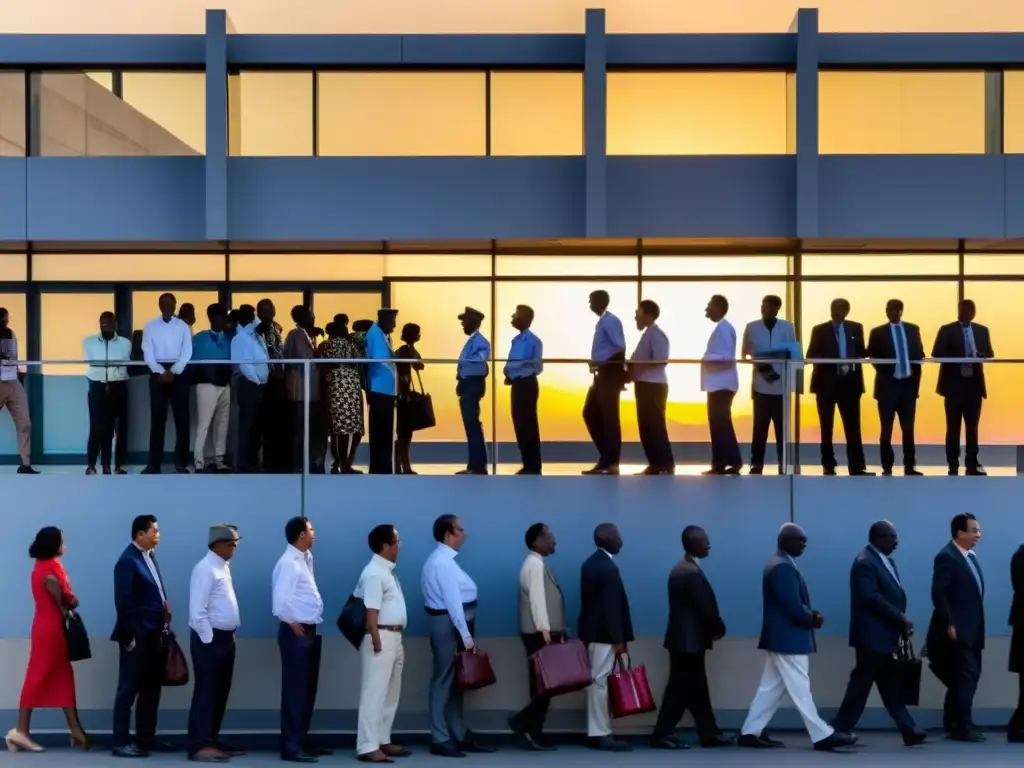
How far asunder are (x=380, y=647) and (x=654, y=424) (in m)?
3.67

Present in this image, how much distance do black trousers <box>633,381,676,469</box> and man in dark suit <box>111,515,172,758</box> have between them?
4879 mm

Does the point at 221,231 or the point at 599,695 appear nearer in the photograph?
the point at 599,695

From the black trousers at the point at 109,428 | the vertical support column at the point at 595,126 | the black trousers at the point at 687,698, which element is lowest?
the black trousers at the point at 687,698

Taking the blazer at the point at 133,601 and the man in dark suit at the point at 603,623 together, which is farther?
the man in dark suit at the point at 603,623

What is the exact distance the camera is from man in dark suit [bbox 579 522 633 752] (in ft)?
44.7

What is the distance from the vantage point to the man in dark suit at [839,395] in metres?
15.1

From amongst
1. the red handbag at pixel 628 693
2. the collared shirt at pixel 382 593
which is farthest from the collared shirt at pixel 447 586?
the red handbag at pixel 628 693

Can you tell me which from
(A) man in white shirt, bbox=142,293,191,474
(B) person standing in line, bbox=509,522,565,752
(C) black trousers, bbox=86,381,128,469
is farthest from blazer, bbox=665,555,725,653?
(C) black trousers, bbox=86,381,128,469

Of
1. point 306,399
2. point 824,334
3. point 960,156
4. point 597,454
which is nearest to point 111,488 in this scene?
point 306,399

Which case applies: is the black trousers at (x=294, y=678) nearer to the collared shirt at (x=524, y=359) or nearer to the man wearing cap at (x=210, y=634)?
the man wearing cap at (x=210, y=634)

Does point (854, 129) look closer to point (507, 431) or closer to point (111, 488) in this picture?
point (507, 431)

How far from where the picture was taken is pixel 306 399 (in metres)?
15.1

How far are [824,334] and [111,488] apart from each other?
24.5ft

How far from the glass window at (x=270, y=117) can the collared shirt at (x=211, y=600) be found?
9.44 m
